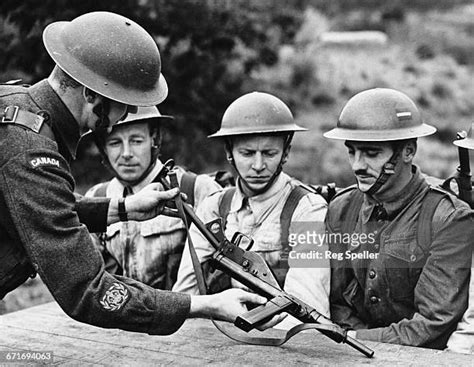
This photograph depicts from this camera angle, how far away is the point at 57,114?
265cm

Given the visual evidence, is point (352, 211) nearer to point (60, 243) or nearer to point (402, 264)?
point (402, 264)

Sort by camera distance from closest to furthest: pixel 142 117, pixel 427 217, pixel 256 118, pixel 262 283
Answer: pixel 262 283, pixel 427 217, pixel 256 118, pixel 142 117

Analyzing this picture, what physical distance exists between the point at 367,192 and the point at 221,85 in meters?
3.60

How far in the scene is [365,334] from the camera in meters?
3.47

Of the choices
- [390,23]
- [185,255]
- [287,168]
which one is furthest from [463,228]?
[390,23]

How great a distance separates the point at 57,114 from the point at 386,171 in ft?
6.19

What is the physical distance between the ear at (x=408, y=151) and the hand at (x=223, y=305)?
1.47 meters

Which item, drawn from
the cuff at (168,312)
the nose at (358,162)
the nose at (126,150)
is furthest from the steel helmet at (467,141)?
the nose at (126,150)

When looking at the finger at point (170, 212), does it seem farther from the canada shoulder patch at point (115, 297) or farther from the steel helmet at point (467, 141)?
the steel helmet at point (467, 141)

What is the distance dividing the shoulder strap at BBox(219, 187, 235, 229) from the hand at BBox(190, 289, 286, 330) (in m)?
1.36

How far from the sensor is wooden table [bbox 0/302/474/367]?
2865mm

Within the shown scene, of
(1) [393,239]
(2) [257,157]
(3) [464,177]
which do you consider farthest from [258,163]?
(3) [464,177]

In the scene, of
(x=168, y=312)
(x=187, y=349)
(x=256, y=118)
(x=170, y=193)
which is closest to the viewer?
(x=168, y=312)

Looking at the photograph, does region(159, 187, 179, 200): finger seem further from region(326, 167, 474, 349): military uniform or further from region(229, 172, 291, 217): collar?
region(326, 167, 474, 349): military uniform
